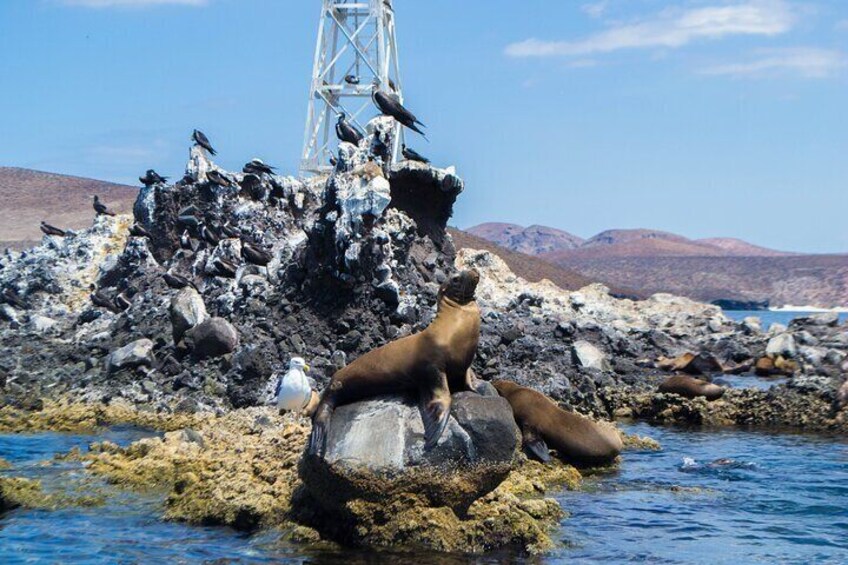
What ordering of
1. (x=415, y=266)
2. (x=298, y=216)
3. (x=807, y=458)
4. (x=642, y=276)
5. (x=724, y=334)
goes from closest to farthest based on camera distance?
(x=807, y=458) < (x=415, y=266) < (x=298, y=216) < (x=724, y=334) < (x=642, y=276)

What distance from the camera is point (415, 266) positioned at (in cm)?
2278

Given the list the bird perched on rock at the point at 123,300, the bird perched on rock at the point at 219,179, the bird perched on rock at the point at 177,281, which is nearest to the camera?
the bird perched on rock at the point at 177,281

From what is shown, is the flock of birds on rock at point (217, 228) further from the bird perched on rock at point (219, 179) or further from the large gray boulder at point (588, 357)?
the large gray boulder at point (588, 357)

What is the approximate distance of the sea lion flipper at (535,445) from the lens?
42.8 ft

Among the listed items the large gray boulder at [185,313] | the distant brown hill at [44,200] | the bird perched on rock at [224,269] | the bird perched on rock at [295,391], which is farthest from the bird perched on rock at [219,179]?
the distant brown hill at [44,200]

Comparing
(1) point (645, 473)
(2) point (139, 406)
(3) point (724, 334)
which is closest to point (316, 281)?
(2) point (139, 406)

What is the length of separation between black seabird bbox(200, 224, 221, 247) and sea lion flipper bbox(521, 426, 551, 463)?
484 inches

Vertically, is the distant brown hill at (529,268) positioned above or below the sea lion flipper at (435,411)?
above

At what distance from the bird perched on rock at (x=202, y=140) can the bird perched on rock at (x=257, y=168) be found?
3.87ft

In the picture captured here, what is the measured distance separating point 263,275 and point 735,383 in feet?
35.5

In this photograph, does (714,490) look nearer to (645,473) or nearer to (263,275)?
(645,473)

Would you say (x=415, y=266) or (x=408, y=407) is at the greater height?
(x=415, y=266)

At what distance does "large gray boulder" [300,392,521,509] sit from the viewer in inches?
367

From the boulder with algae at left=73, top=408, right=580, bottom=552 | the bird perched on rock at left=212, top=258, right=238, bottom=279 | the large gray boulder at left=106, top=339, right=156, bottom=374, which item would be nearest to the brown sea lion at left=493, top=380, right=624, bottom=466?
the boulder with algae at left=73, top=408, right=580, bottom=552
